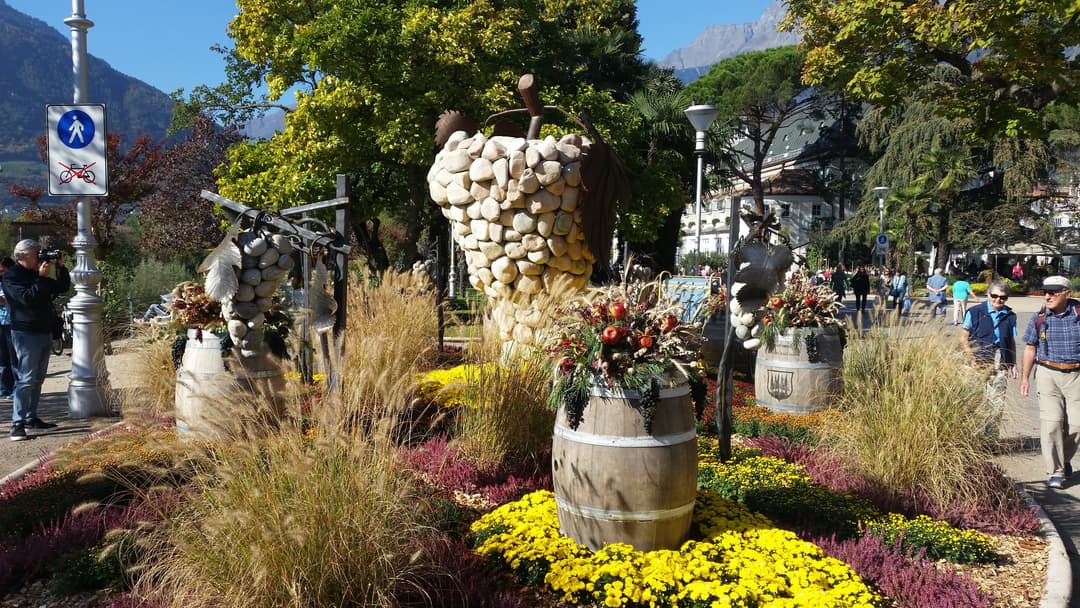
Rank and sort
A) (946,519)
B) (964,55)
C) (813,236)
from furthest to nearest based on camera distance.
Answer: (813,236)
(964,55)
(946,519)

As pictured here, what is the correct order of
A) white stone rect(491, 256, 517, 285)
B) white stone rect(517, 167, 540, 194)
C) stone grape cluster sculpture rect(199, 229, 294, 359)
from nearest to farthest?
stone grape cluster sculpture rect(199, 229, 294, 359), white stone rect(517, 167, 540, 194), white stone rect(491, 256, 517, 285)

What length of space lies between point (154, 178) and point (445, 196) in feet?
68.2

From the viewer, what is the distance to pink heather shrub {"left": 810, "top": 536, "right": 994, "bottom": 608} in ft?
10.3

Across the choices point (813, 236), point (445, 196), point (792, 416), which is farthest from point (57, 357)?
point (813, 236)

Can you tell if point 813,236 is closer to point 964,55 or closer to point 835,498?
point 964,55

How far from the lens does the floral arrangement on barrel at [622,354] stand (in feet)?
10.3

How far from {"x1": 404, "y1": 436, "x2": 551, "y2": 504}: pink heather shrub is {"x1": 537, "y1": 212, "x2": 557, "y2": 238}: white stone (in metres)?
2.59

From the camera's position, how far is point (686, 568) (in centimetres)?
308

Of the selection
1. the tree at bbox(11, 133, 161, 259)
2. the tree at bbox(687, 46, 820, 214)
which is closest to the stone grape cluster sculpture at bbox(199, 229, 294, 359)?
the tree at bbox(11, 133, 161, 259)

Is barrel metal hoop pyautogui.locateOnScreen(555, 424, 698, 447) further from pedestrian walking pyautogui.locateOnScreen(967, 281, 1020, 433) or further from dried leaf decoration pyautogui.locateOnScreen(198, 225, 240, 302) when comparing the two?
pedestrian walking pyautogui.locateOnScreen(967, 281, 1020, 433)

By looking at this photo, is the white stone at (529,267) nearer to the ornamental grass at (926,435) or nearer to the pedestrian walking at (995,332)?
the ornamental grass at (926,435)

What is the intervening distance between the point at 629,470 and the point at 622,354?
0.53 meters

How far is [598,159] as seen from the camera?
6535 mm

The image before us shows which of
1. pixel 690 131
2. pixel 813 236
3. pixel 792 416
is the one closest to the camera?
pixel 792 416
